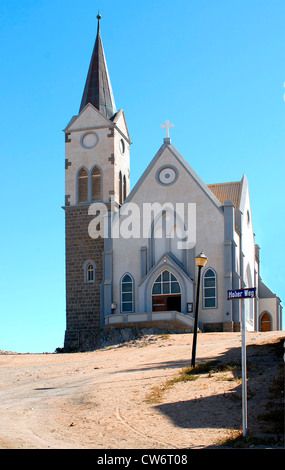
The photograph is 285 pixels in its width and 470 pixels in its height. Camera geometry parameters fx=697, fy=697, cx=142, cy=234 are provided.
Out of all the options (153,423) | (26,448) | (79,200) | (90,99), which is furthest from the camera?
(90,99)

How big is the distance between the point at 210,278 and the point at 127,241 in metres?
5.46

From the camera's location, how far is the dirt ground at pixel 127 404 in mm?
13477

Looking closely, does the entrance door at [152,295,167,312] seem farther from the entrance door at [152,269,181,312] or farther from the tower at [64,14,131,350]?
the tower at [64,14,131,350]

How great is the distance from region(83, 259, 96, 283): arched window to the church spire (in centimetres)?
1017

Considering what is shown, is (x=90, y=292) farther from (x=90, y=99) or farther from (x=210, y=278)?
(x=90, y=99)

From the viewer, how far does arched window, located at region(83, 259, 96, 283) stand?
42781 millimetres

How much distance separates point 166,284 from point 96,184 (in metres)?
8.88

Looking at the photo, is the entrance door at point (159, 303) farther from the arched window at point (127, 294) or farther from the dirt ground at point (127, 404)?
the dirt ground at point (127, 404)

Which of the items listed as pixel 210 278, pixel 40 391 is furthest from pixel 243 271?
pixel 40 391

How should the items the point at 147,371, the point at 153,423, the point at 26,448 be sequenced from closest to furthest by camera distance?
the point at 26,448 → the point at 153,423 → the point at 147,371

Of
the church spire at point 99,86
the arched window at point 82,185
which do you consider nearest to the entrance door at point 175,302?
the arched window at point 82,185

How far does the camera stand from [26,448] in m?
12.6

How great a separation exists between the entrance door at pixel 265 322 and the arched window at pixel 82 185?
14.6m

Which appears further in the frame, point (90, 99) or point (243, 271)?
point (90, 99)
